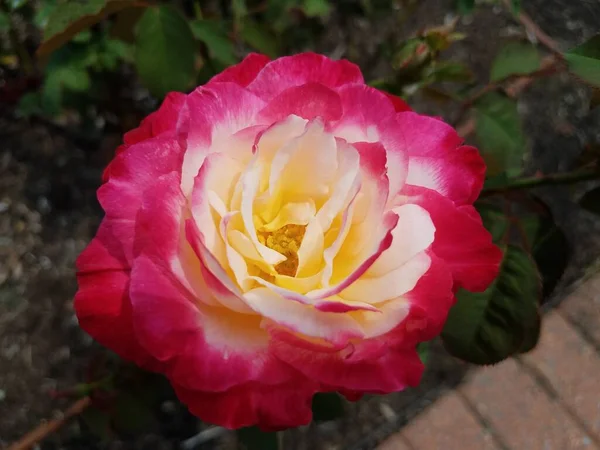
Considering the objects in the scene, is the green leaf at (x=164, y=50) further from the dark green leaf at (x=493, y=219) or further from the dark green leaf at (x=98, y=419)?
the dark green leaf at (x=98, y=419)

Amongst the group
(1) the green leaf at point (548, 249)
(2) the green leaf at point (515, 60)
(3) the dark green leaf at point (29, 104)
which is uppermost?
(3) the dark green leaf at point (29, 104)

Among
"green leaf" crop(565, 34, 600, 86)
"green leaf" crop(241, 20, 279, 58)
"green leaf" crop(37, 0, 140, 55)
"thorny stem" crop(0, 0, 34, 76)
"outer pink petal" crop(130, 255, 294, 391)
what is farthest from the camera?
"thorny stem" crop(0, 0, 34, 76)

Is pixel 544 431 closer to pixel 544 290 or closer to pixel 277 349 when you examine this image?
pixel 544 290

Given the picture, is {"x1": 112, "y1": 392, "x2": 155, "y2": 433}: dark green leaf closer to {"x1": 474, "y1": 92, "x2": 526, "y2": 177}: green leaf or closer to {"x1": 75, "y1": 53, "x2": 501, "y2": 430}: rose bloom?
{"x1": 75, "y1": 53, "x2": 501, "y2": 430}: rose bloom

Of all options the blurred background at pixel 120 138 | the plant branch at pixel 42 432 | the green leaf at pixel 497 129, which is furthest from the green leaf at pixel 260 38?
the plant branch at pixel 42 432

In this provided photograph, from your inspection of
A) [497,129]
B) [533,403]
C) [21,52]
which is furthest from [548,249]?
[21,52]

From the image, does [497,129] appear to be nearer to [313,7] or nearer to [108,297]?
[313,7]

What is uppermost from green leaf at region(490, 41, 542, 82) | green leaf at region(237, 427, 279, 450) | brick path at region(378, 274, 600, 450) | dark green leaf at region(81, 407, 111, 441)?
green leaf at region(490, 41, 542, 82)

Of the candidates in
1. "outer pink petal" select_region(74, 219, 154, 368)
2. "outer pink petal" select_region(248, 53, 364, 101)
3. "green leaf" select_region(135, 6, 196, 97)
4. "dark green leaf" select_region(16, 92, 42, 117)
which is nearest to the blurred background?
"dark green leaf" select_region(16, 92, 42, 117)
